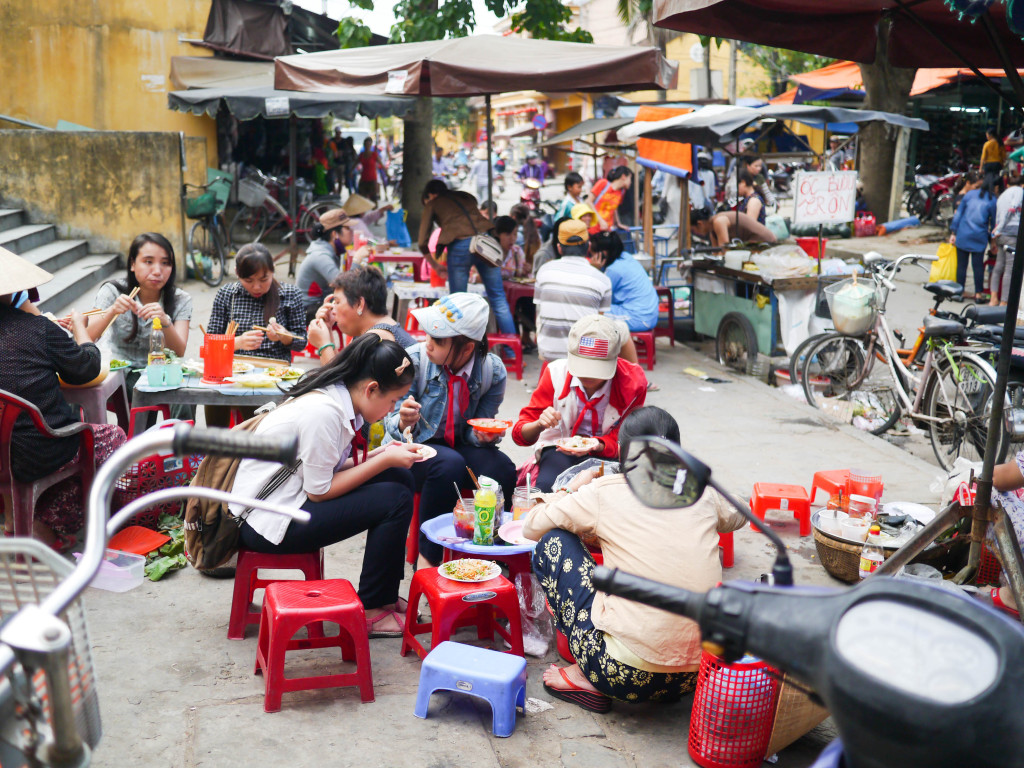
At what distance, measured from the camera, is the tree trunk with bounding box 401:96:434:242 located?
47.2ft

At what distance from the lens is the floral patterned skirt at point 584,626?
3234mm

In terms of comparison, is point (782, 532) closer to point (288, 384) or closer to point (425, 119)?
point (288, 384)

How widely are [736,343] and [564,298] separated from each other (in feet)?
8.78

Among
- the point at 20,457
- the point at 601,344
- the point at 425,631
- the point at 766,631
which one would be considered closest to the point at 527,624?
the point at 425,631

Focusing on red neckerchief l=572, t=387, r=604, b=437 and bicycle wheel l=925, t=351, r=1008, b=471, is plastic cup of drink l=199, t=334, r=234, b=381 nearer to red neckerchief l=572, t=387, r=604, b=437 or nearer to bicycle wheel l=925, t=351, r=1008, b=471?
red neckerchief l=572, t=387, r=604, b=437

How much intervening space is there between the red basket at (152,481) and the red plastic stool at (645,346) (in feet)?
15.1

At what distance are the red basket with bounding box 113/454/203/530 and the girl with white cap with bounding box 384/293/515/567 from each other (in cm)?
114

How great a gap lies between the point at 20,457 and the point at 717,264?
6.80 meters

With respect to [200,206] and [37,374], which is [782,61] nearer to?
[200,206]

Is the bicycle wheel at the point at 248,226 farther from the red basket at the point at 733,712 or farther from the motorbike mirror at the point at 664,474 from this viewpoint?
the motorbike mirror at the point at 664,474

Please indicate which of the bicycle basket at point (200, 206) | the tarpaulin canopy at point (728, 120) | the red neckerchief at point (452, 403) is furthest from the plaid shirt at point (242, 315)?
the bicycle basket at point (200, 206)

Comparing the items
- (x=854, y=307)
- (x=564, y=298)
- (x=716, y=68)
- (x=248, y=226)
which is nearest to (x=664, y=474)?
(x=564, y=298)

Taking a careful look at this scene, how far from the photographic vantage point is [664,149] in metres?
13.0

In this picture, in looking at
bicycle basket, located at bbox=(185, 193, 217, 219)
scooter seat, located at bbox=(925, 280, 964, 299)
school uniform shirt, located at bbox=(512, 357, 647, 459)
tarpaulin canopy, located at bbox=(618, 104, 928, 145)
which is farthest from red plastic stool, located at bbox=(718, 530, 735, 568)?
bicycle basket, located at bbox=(185, 193, 217, 219)
